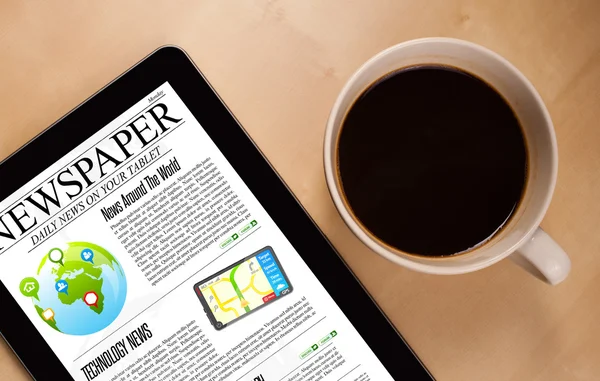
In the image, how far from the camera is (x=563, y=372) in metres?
0.60

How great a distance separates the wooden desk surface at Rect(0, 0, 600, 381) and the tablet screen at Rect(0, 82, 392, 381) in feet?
0.19

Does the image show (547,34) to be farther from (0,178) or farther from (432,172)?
(0,178)

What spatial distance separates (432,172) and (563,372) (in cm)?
25

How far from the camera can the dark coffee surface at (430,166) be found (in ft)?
1.70

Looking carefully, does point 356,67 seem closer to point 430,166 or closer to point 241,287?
point 430,166

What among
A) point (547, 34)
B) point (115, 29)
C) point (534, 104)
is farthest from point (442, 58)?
point (115, 29)

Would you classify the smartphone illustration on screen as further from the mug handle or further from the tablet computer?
the mug handle

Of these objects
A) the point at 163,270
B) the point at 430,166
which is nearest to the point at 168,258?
the point at 163,270

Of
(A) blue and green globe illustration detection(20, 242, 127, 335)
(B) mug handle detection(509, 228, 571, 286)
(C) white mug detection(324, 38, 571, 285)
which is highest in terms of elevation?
(A) blue and green globe illustration detection(20, 242, 127, 335)

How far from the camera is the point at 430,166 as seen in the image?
0.53 m

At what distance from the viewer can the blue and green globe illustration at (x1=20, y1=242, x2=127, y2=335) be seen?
1.83 ft

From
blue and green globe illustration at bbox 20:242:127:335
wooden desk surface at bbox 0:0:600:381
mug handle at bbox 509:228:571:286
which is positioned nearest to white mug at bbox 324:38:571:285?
mug handle at bbox 509:228:571:286

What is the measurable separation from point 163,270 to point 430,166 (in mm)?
260

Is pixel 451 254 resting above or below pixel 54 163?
below
